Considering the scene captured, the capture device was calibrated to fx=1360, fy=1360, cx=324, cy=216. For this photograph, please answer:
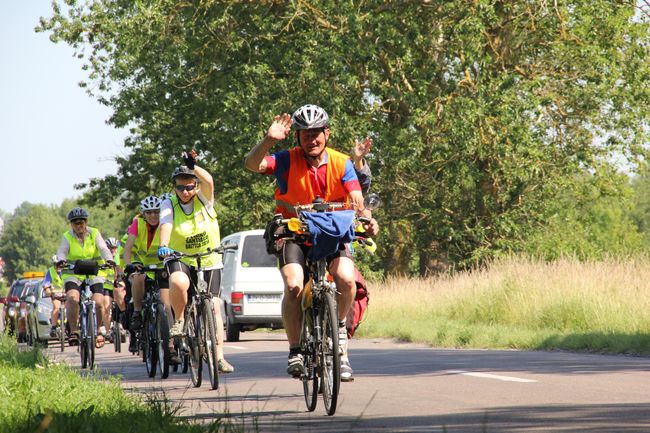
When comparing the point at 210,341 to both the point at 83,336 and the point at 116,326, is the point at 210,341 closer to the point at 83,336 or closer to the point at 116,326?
the point at 83,336

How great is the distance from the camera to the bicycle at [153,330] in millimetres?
13305

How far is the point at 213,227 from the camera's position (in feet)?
41.0

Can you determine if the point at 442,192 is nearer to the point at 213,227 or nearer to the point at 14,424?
the point at 213,227

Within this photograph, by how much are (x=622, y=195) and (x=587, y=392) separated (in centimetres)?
2998

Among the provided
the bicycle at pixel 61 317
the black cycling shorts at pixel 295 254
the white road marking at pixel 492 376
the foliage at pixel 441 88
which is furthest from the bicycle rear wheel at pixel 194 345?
the foliage at pixel 441 88

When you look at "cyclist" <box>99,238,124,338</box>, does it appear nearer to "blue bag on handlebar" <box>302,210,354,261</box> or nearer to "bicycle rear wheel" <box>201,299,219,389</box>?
"bicycle rear wheel" <box>201,299,219,389</box>

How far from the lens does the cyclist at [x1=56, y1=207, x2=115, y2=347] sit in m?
16.6

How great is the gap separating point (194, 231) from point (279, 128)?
3.50m

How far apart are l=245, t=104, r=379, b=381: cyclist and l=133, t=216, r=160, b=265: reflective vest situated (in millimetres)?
4905

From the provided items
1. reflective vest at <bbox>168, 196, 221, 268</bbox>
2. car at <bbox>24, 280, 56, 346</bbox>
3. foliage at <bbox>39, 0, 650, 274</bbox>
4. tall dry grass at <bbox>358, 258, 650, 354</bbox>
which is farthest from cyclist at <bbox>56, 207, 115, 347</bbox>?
foliage at <bbox>39, 0, 650, 274</bbox>

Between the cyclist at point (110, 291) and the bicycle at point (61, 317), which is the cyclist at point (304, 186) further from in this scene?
the bicycle at point (61, 317)

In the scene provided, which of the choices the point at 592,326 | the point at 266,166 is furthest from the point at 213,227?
the point at 592,326

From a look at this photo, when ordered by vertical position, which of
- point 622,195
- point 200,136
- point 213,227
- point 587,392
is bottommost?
point 587,392

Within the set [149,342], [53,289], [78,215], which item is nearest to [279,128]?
[149,342]
